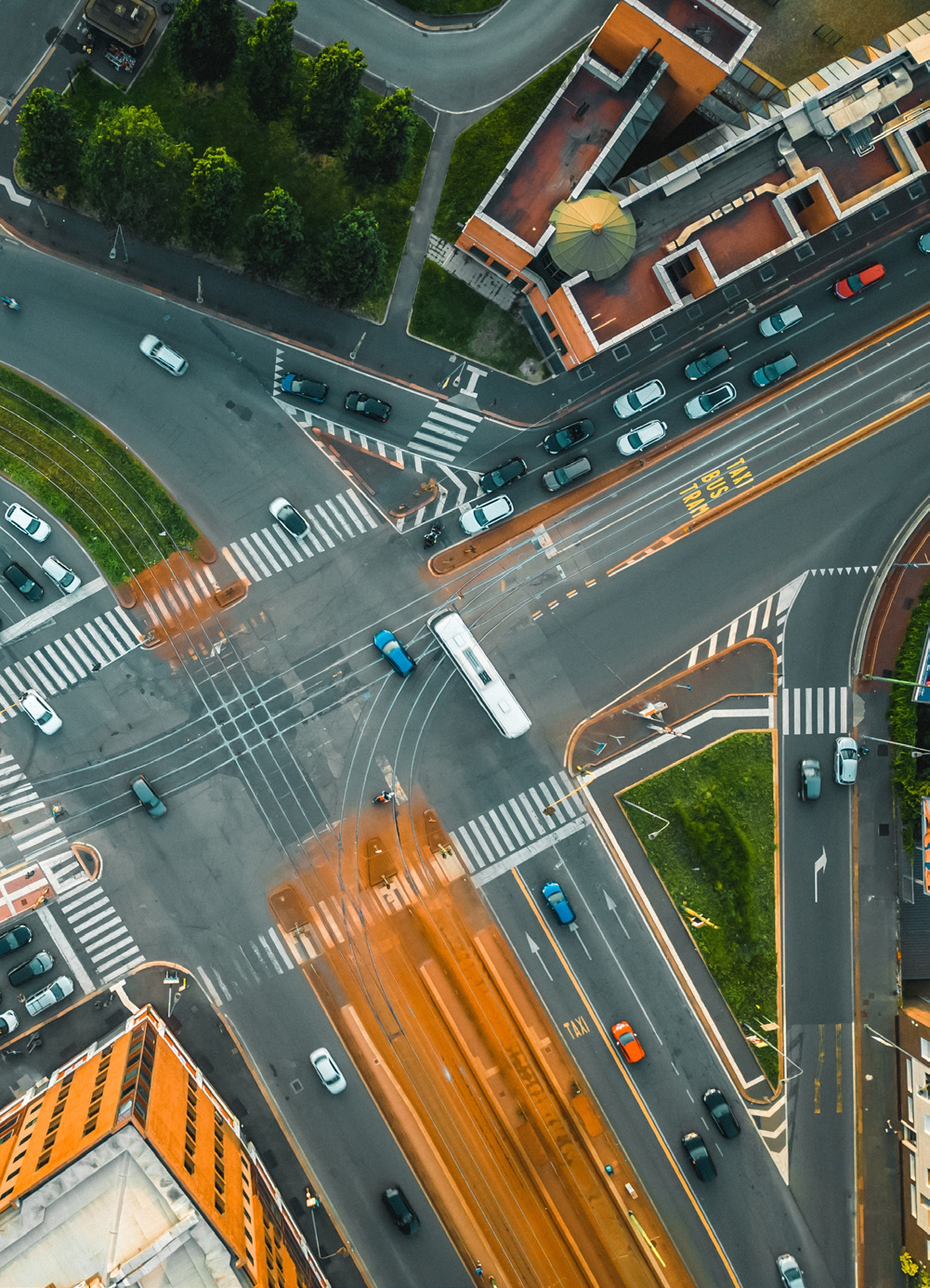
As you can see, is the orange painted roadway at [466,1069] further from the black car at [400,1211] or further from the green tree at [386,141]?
the green tree at [386,141]

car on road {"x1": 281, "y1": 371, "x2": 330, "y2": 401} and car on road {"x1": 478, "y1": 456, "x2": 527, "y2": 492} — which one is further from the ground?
car on road {"x1": 281, "y1": 371, "x2": 330, "y2": 401}

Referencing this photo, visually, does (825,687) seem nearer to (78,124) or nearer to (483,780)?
(483,780)

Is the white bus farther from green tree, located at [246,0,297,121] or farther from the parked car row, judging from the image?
green tree, located at [246,0,297,121]

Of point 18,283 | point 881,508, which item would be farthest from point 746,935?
point 18,283

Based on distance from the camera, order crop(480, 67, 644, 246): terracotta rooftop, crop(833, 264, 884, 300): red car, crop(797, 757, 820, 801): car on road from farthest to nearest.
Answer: crop(797, 757, 820, 801): car on road
crop(833, 264, 884, 300): red car
crop(480, 67, 644, 246): terracotta rooftop

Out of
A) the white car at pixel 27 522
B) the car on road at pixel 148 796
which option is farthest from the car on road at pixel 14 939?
the white car at pixel 27 522

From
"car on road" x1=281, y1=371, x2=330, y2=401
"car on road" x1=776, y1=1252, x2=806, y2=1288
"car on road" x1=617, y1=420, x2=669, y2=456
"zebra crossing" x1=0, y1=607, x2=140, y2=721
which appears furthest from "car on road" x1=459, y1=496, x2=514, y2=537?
"car on road" x1=776, y1=1252, x2=806, y2=1288
